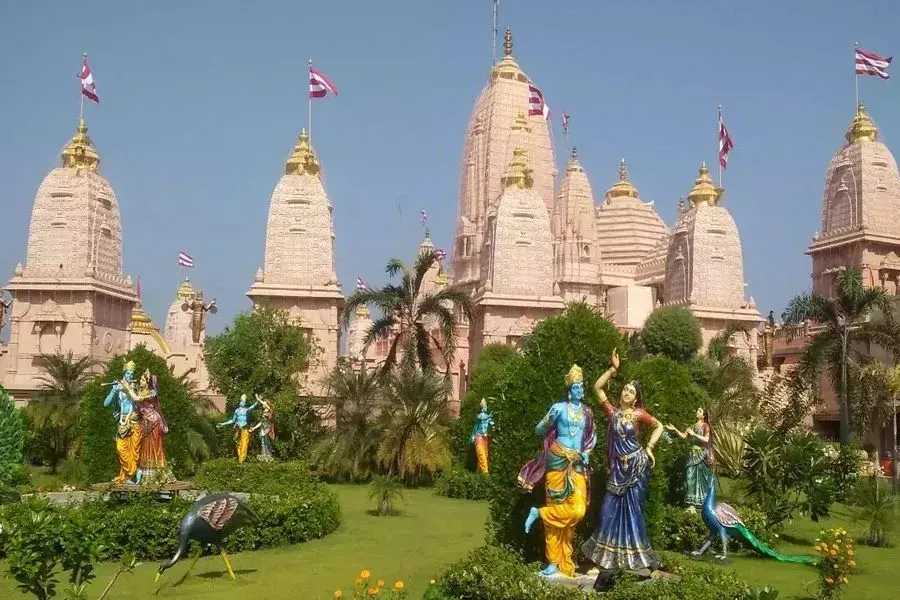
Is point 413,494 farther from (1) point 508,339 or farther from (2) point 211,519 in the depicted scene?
(1) point 508,339

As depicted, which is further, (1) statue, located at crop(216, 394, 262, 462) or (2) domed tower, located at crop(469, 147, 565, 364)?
(2) domed tower, located at crop(469, 147, 565, 364)

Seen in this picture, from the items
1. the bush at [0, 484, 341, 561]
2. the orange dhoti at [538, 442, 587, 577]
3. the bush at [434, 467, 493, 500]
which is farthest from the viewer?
the bush at [434, 467, 493, 500]

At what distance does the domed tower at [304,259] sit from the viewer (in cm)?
3997

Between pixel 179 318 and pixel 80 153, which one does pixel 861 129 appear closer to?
pixel 80 153

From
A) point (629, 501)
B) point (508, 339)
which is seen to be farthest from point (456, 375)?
point (629, 501)

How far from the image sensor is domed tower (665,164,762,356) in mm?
45719

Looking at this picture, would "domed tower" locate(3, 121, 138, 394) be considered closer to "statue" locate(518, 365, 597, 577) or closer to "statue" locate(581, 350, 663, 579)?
"statue" locate(518, 365, 597, 577)

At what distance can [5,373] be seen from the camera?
40.5m

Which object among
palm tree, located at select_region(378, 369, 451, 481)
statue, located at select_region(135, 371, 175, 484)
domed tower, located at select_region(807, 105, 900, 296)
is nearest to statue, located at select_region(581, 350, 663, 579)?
statue, located at select_region(135, 371, 175, 484)

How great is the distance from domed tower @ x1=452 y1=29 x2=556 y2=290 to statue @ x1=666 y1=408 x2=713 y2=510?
45.2m

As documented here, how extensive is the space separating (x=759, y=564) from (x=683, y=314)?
2493 centimetres

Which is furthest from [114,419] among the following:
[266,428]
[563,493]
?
[563,493]

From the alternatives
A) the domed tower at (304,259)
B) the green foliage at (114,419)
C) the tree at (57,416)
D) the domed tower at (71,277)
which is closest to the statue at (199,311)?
the domed tower at (71,277)

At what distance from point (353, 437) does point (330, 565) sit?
12809 millimetres
